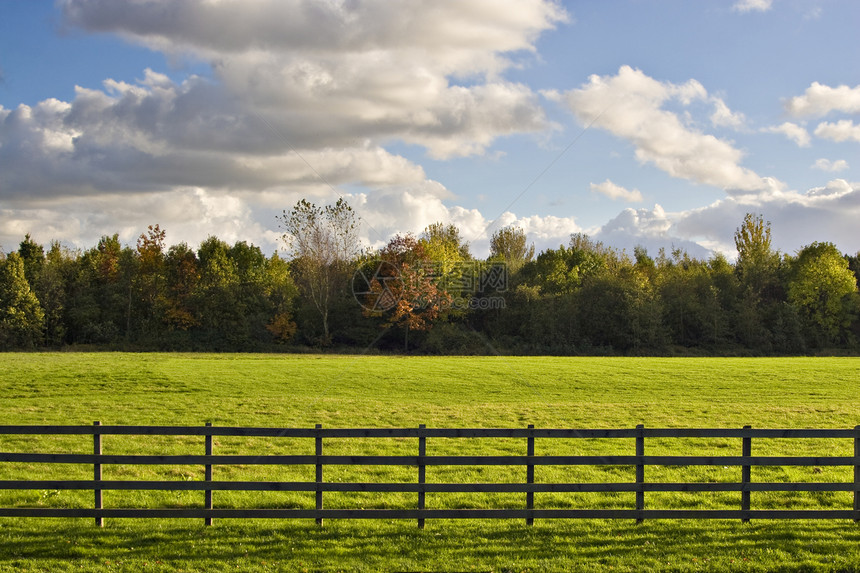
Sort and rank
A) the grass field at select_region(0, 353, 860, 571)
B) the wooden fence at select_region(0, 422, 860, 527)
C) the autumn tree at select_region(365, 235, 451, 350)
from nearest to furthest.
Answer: the grass field at select_region(0, 353, 860, 571)
the wooden fence at select_region(0, 422, 860, 527)
the autumn tree at select_region(365, 235, 451, 350)

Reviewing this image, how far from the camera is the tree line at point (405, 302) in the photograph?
2515 inches

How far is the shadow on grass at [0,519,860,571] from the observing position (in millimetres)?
8641

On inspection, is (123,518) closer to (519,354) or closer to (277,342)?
(519,354)

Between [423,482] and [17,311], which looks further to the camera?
[17,311]

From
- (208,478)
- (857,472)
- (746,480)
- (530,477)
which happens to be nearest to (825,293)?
(857,472)

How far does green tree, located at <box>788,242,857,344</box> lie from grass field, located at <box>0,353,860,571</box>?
32111 mm

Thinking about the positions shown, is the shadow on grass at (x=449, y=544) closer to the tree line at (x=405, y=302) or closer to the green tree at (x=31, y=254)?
the tree line at (x=405, y=302)

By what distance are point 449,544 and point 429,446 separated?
8.57m

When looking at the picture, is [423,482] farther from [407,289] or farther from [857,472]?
[407,289]

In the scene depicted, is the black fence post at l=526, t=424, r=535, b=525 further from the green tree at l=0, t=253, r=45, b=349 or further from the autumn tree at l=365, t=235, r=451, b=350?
the green tree at l=0, t=253, r=45, b=349

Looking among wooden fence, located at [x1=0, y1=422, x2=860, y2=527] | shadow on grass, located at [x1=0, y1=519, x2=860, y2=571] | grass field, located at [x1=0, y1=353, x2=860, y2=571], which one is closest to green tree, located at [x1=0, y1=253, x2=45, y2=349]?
grass field, located at [x1=0, y1=353, x2=860, y2=571]

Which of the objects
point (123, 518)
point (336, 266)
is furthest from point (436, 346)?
point (123, 518)

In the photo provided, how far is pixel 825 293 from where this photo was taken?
72.5m

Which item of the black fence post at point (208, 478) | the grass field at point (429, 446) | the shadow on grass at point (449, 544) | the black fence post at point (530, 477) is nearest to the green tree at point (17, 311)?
the grass field at point (429, 446)
